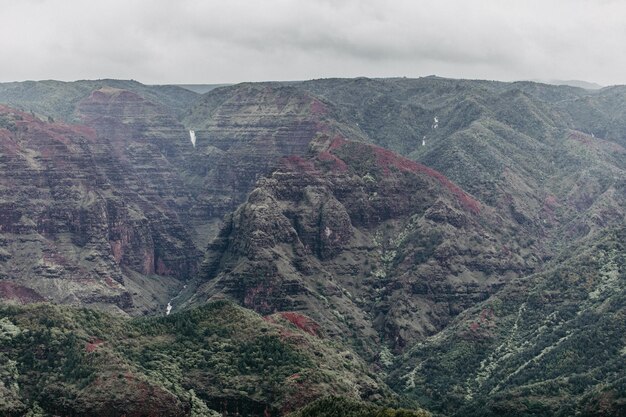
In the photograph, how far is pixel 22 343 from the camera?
19288cm

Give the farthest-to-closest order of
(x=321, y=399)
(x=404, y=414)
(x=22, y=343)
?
(x=22, y=343) → (x=321, y=399) → (x=404, y=414)

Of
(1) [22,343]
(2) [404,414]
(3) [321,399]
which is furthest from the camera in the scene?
(1) [22,343]

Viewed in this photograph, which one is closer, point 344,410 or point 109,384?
point 344,410

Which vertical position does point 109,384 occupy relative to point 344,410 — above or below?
below

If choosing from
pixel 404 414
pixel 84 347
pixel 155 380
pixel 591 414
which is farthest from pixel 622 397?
pixel 84 347

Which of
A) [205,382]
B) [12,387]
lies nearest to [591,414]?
[205,382]

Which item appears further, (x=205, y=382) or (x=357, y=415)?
(x=205, y=382)

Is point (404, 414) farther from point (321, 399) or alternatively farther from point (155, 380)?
point (155, 380)

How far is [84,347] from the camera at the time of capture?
634ft

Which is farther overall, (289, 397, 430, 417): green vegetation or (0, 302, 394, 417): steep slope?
(0, 302, 394, 417): steep slope

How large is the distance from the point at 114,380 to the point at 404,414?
158ft

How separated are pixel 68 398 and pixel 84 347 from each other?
565 inches

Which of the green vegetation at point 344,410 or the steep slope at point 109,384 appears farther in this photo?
the steep slope at point 109,384

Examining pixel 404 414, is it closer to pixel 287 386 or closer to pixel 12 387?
pixel 287 386
